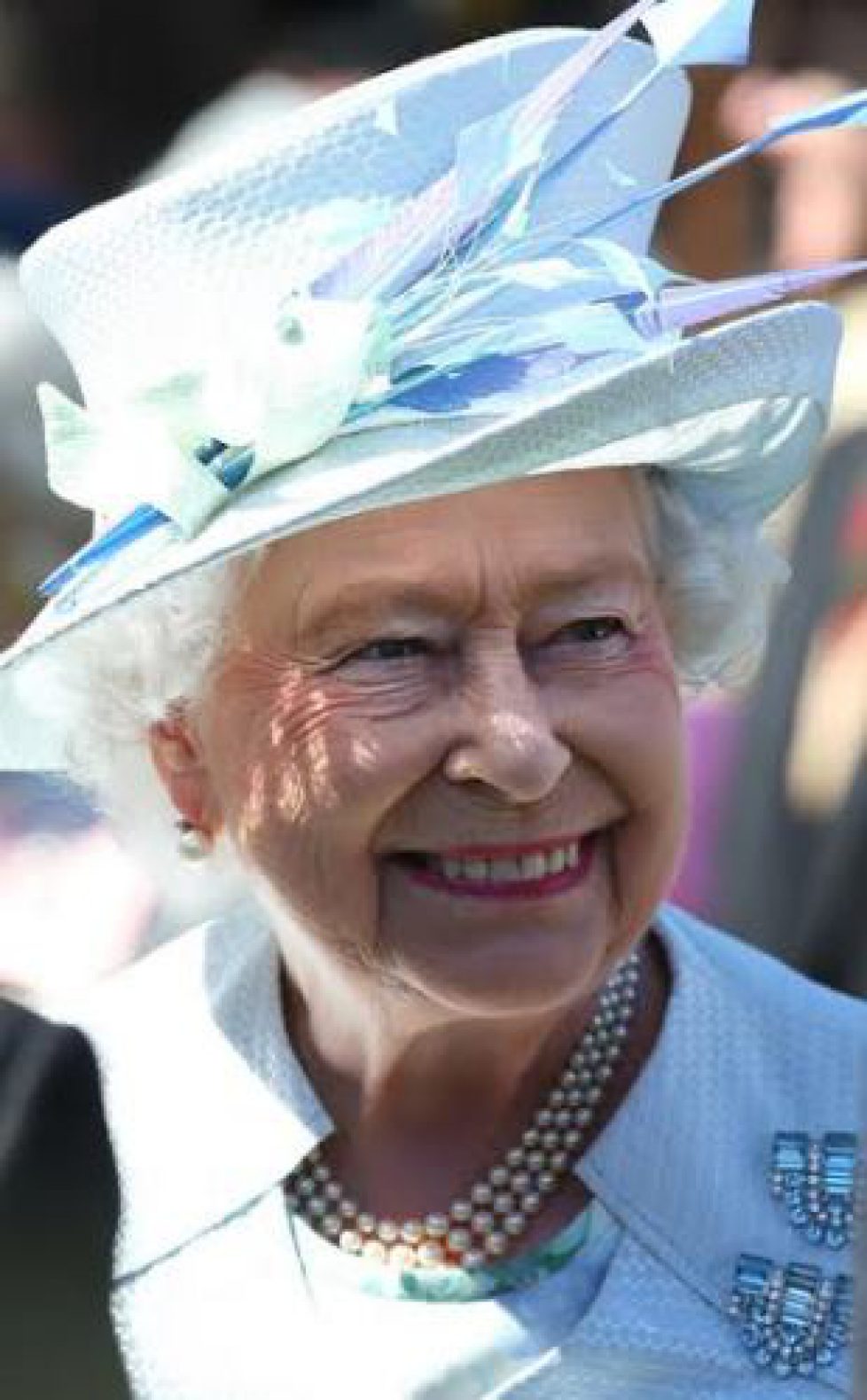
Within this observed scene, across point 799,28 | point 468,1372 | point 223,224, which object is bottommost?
point 468,1372

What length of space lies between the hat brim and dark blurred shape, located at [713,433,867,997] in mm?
883

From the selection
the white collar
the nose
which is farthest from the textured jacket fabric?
the nose

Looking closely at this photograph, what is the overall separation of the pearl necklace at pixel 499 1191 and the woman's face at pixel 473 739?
196 millimetres

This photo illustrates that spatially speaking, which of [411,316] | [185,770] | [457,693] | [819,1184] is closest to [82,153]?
[185,770]

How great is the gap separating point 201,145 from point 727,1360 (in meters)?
2.44

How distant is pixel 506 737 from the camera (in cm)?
254

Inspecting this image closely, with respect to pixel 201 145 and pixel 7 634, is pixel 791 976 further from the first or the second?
pixel 201 145

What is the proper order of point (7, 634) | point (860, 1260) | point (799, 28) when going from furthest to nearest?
point (799, 28)
point (7, 634)
point (860, 1260)

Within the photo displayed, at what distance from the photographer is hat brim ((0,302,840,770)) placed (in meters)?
2.46

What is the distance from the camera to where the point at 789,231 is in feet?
14.7

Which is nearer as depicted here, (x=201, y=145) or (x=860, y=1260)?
(x=860, y=1260)

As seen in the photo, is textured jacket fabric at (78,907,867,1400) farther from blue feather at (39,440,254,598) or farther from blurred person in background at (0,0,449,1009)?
blue feather at (39,440,254,598)

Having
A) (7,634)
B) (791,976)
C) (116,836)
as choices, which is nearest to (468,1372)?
(791,976)

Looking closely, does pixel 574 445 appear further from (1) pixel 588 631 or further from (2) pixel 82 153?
(2) pixel 82 153
